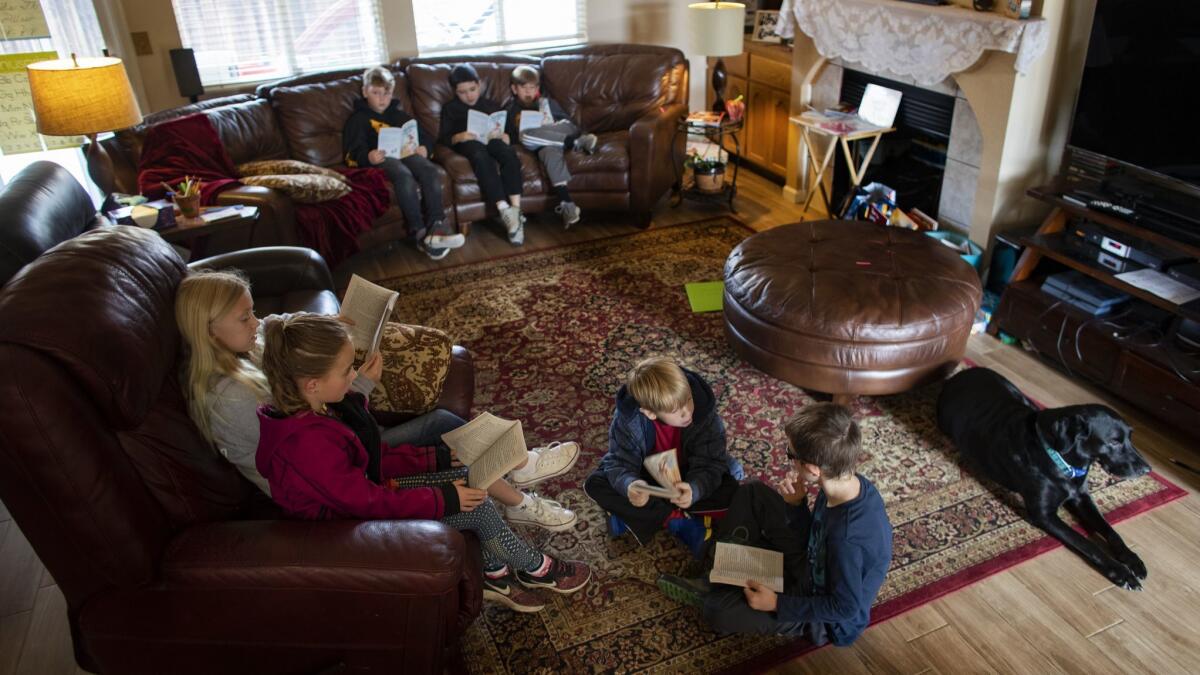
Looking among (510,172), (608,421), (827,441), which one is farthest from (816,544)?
(510,172)

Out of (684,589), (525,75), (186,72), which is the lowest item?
(684,589)

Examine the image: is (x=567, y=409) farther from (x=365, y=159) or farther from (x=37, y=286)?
(x=365, y=159)

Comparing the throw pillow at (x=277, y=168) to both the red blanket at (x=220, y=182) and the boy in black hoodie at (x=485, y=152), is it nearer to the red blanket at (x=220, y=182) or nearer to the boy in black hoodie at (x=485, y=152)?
the red blanket at (x=220, y=182)

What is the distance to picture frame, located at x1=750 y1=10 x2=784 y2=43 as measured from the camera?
215 inches

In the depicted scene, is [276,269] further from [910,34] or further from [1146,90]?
[1146,90]

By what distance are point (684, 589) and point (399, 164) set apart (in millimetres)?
3125

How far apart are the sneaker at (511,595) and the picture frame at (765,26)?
4301 millimetres

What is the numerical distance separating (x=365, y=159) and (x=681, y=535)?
3083mm

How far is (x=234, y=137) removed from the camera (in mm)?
4320

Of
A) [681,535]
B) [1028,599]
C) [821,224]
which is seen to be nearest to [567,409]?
[681,535]

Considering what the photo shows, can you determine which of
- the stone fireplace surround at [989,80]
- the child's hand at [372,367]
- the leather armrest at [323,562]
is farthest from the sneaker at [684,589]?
the stone fireplace surround at [989,80]

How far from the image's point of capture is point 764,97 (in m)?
5.52

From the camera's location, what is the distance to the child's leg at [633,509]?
7.95 feet

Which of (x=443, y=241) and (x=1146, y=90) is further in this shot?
(x=443, y=241)
